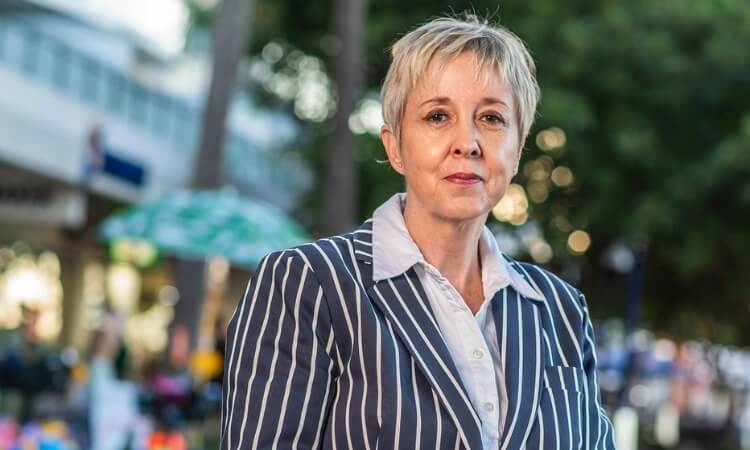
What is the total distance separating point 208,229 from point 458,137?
1319 cm

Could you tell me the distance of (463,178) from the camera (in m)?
2.78

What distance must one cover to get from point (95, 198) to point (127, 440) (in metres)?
18.4

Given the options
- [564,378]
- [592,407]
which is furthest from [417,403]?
[592,407]

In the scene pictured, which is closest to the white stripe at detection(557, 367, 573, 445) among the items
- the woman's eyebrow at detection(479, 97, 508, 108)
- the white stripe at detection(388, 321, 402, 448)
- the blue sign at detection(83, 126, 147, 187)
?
the white stripe at detection(388, 321, 402, 448)

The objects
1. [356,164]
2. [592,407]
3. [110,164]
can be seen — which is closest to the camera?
[592,407]

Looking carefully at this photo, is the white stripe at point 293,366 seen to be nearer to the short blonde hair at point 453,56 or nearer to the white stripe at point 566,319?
the short blonde hair at point 453,56

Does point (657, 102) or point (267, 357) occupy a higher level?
point (657, 102)

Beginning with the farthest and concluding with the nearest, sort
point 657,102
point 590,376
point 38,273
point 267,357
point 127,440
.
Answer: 1. point 38,273
2. point 657,102
3. point 127,440
4. point 590,376
5. point 267,357

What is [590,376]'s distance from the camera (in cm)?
304

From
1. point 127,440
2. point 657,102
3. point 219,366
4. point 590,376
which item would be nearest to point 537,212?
point 657,102

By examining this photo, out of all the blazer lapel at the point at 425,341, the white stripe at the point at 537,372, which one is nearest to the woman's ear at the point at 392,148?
the blazer lapel at the point at 425,341

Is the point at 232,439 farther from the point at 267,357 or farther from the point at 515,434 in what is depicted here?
the point at 515,434

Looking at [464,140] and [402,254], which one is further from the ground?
[464,140]

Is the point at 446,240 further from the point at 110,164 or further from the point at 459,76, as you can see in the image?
the point at 110,164
